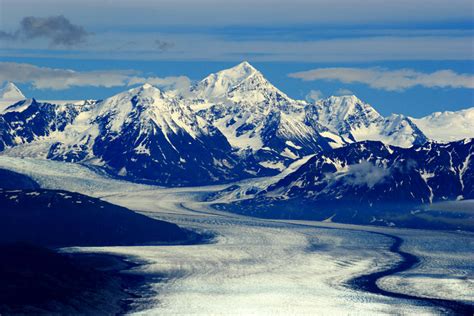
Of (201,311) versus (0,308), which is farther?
(201,311)

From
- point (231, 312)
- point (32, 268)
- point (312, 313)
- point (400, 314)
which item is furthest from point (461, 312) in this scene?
point (32, 268)

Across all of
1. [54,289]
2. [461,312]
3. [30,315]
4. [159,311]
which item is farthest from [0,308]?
[461,312]

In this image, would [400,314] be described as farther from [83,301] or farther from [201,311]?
[83,301]

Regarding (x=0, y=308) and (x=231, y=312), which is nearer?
(x=0, y=308)

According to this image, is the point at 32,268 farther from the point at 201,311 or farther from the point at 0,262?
the point at 201,311

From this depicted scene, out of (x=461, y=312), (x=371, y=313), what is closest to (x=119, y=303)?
(x=371, y=313)

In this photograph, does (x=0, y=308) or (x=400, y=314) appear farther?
(x=400, y=314)

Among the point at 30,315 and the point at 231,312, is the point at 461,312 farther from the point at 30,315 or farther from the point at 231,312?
the point at 30,315
